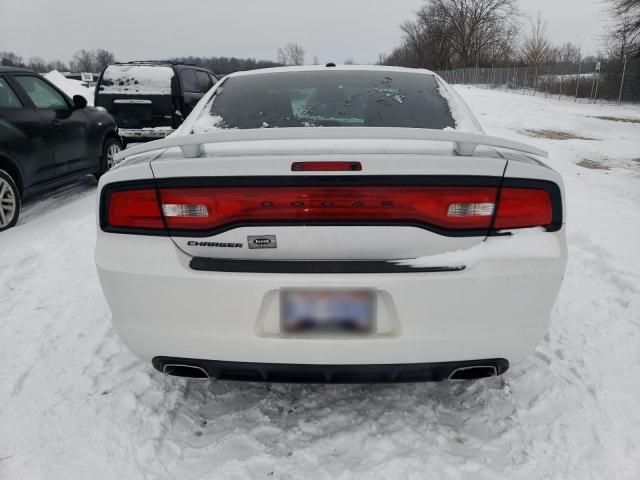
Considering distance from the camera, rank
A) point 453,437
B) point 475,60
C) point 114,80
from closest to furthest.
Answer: point 453,437
point 114,80
point 475,60

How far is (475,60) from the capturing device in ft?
205

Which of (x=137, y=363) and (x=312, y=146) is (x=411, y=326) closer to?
(x=312, y=146)

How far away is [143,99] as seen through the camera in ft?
30.4

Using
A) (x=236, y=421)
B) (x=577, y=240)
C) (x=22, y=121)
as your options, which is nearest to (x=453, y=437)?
(x=236, y=421)

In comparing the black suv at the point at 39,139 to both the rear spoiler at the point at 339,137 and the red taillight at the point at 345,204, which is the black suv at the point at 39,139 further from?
the red taillight at the point at 345,204

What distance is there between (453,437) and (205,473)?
3.38 ft

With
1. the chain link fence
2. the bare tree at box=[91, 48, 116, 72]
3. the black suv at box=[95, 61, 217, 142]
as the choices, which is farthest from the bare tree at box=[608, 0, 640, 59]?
the bare tree at box=[91, 48, 116, 72]

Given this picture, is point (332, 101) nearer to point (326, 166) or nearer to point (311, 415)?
point (326, 166)

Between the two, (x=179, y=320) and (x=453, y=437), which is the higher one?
(x=179, y=320)

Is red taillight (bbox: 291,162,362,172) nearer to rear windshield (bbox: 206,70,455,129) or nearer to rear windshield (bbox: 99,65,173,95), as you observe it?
rear windshield (bbox: 206,70,455,129)

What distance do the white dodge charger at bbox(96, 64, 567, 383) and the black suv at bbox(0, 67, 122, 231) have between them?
13.0ft

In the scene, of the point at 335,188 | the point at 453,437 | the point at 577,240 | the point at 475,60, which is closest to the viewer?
the point at 335,188

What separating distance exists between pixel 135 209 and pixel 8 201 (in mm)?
4064

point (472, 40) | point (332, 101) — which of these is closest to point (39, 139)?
point (332, 101)
